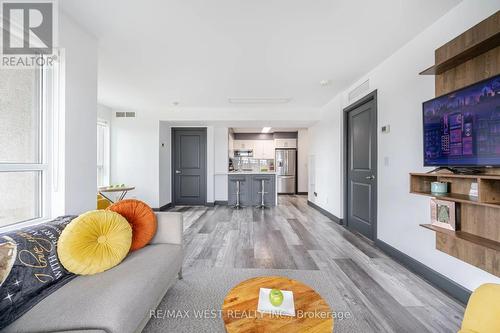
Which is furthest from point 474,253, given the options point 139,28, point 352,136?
point 139,28

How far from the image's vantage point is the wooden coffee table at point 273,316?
0.98 m

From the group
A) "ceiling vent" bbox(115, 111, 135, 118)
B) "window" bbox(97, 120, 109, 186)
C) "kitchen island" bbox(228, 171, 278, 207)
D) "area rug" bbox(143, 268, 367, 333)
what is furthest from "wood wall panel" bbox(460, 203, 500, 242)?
"window" bbox(97, 120, 109, 186)

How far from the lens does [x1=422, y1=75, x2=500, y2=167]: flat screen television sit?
4.65 feet

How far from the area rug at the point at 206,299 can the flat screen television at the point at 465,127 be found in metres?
1.46

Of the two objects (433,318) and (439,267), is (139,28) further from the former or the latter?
(439,267)

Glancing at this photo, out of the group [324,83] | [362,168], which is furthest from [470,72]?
[324,83]

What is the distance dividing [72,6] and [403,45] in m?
3.46

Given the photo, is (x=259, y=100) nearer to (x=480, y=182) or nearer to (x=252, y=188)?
(x=252, y=188)

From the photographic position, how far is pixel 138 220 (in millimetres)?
1831

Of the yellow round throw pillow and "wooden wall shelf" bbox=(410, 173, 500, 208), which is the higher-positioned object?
"wooden wall shelf" bbox=(410, 173, 500, 208)

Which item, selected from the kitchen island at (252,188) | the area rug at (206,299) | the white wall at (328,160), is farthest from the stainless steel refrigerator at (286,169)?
the area rug at (206,299)

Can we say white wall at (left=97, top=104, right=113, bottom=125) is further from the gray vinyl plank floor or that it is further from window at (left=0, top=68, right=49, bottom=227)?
window at (left=0, top=68, right=49, bottom=227)

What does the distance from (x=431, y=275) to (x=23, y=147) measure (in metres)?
3.90

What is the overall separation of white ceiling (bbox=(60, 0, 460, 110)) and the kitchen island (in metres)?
2.89
